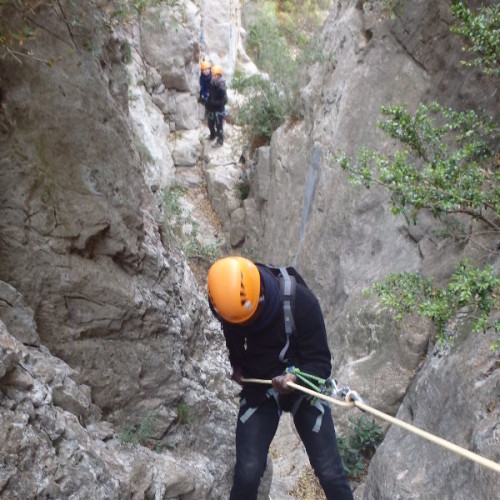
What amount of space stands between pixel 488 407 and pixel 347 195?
16.9ft

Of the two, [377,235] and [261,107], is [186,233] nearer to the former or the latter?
[261,107]

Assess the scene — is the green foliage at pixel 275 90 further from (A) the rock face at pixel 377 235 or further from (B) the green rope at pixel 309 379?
(B) the green rope at pixel 309 379

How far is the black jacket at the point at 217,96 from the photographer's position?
13.9m

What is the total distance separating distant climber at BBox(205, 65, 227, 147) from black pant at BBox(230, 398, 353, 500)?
11610 mm

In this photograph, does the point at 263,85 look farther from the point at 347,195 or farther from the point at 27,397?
the point at 27,397

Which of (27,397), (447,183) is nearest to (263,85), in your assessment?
(447,183)

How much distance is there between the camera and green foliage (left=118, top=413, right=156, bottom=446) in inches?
142

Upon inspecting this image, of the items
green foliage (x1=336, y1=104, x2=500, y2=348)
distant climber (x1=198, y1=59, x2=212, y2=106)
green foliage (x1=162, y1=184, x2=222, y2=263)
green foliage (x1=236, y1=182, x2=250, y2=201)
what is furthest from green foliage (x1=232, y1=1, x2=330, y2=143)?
green foliage (x1=336, y1=104, x2=500, y2=348)

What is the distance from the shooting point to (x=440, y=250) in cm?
662

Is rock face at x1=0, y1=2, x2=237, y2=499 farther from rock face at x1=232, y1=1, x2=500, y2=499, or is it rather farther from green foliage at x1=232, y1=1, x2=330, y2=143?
green foliage at x1=232, y1=1, x2=330, y2=143

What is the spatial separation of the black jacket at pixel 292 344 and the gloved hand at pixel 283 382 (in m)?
0.18

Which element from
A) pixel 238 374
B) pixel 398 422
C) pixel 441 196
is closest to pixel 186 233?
pixel 238 374

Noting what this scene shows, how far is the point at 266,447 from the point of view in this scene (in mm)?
3768

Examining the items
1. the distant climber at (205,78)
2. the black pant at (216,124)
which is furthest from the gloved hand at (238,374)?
the distant climber at (205,78)
